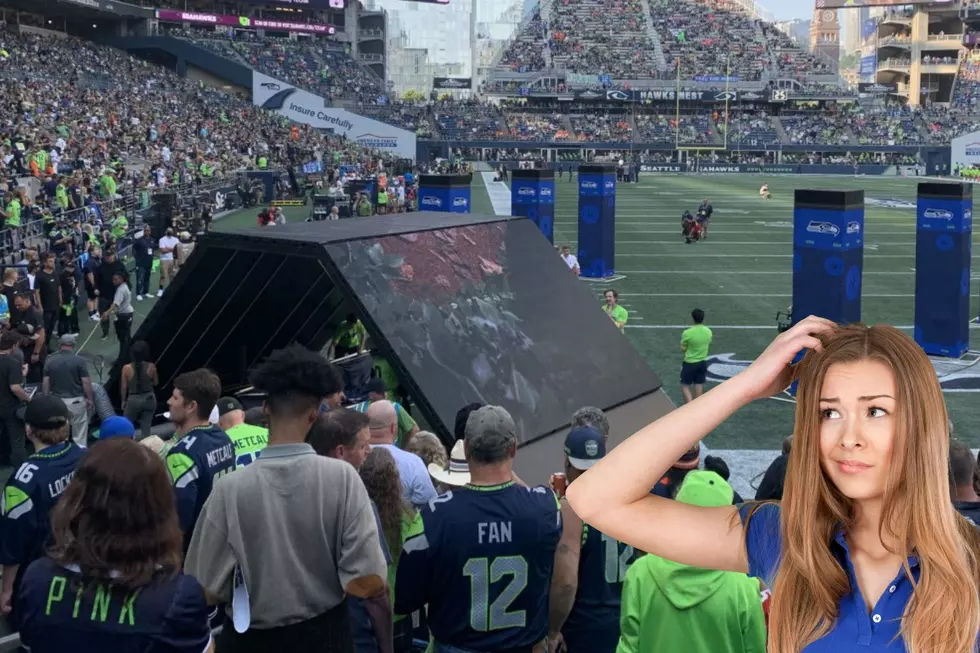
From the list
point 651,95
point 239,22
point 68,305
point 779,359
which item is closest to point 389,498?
point 779,359

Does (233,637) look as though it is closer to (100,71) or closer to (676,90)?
(100,71)

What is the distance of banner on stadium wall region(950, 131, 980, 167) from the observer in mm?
64875

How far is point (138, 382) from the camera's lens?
9.11 meters

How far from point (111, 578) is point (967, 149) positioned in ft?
231

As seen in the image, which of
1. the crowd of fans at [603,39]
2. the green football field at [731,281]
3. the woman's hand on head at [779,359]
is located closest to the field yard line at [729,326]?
the green football field at [731,281]

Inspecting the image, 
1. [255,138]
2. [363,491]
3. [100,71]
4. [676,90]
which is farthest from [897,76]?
[363,491]

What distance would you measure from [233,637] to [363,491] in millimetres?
700

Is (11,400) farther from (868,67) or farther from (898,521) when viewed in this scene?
(868,67)

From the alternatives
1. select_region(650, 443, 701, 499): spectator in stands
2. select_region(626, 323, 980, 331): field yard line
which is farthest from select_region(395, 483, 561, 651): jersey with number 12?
select_region(626, 323, 980, 331): field yard line

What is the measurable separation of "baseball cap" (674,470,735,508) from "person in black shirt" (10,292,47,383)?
30.3ft

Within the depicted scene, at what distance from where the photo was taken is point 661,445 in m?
2.22

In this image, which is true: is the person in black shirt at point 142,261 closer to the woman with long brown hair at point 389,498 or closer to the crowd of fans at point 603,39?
the woman with long brown hair at point 389,498

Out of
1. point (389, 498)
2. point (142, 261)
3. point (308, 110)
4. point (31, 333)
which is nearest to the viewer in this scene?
point (389, 498)

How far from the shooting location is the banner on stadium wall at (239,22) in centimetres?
6242
